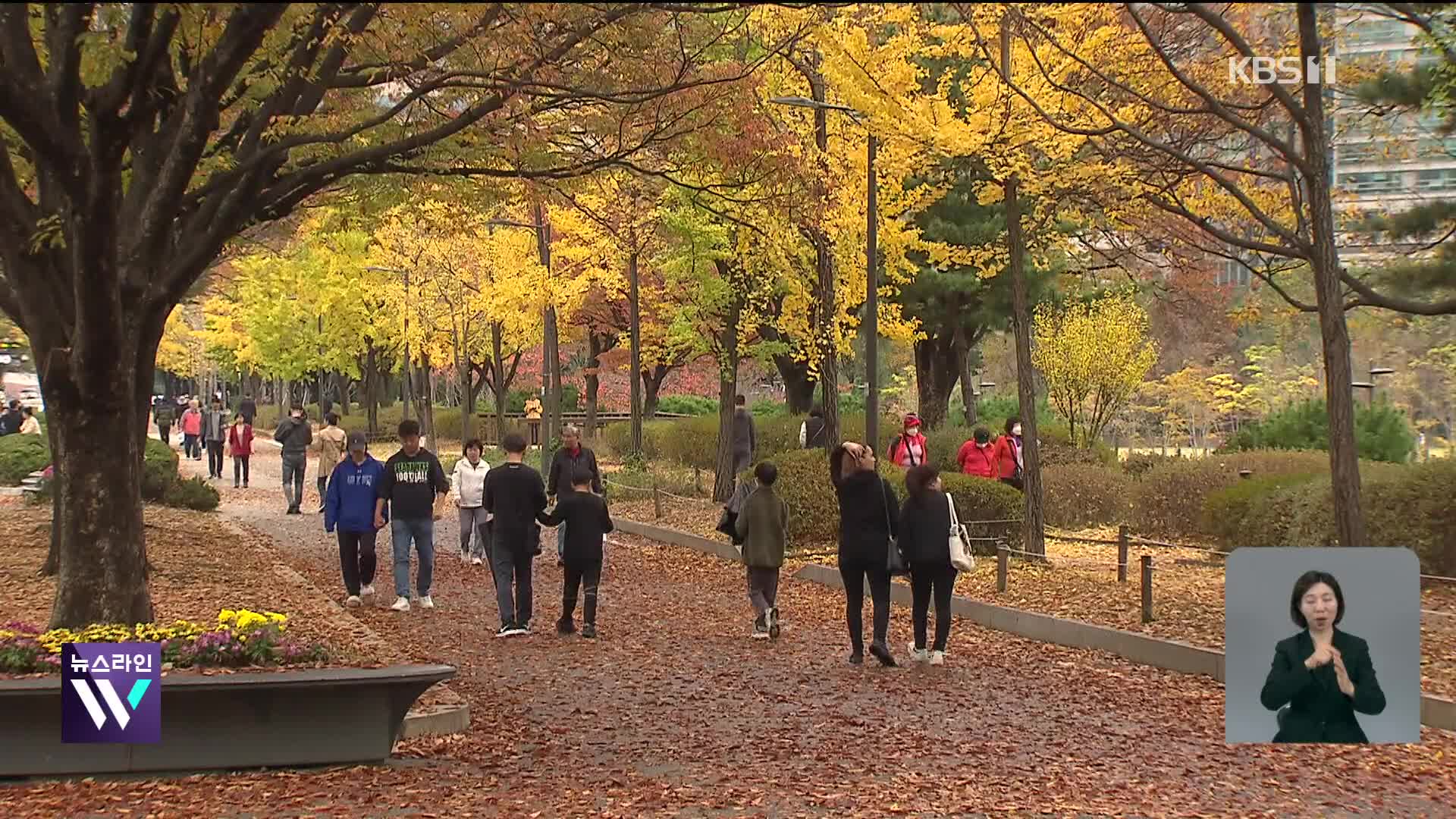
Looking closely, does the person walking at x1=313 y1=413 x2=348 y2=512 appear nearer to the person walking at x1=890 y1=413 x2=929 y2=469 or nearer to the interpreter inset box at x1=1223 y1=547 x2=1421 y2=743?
the person walking at x1=890 y1=413 x2=929 y2=469

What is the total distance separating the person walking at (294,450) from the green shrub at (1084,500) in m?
13.3

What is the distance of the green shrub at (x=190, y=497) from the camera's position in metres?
23.5

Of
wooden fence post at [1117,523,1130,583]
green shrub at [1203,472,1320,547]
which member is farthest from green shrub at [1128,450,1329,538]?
wooden fence post at [1117,523,1130,583]

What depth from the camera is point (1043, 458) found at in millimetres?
28781

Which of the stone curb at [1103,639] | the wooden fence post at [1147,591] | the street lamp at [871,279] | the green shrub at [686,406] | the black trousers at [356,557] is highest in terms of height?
the street lamp at [871,279]

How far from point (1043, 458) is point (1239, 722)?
26558mm

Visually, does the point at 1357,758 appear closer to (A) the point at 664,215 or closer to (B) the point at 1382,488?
(B) the point at 1382,488

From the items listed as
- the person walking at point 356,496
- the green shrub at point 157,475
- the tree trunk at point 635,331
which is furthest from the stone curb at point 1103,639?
the tree trunk at point 635,331

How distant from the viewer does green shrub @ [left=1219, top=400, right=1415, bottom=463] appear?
69.9 feet

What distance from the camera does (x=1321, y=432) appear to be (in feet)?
81.3

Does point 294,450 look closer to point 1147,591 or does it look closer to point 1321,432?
point 1147,591

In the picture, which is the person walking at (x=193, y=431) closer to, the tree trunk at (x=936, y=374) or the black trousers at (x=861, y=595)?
the tree trunk at (x=936, y=374)

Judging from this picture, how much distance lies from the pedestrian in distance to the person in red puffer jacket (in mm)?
7632

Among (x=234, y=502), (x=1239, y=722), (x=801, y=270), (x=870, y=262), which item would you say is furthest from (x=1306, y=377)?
(x=1239, y=722)
